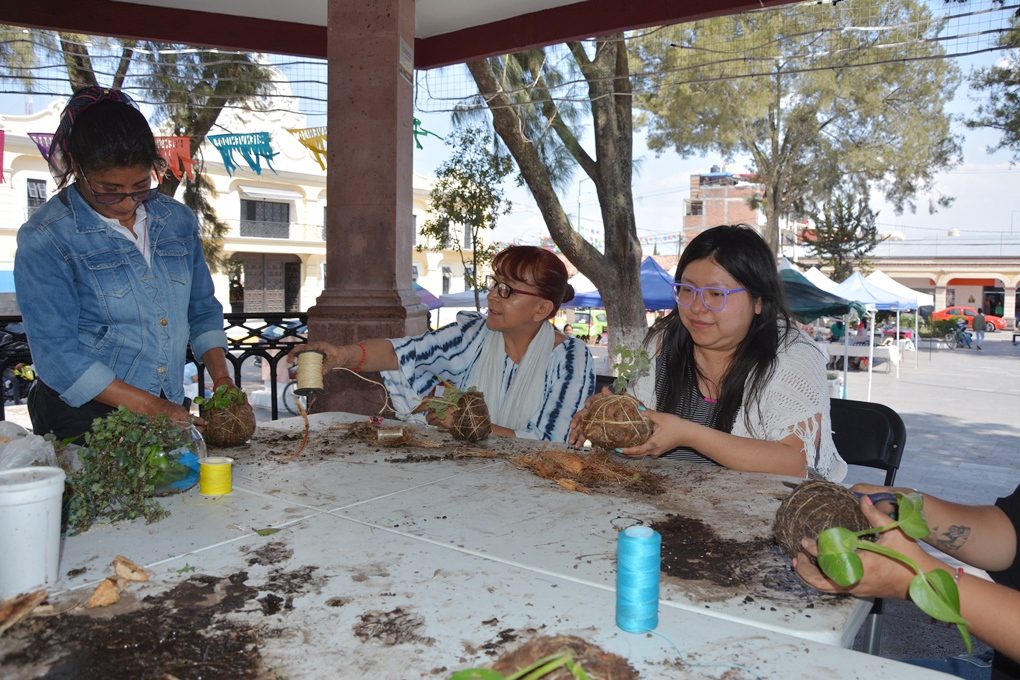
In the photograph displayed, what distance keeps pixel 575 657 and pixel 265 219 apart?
3151 centimetres

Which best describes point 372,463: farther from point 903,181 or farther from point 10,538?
point 903,181

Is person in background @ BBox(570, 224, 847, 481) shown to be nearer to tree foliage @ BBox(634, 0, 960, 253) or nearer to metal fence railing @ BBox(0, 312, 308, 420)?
metal fence railing @ BBox(0, 312, 308, 420)

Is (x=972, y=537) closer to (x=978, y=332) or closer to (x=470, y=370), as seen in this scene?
(x=470, y=370)

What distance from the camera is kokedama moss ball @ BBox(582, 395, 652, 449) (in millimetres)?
2318

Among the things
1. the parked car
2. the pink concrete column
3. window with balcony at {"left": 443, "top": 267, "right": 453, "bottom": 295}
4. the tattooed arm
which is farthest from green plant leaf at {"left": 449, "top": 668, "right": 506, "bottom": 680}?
window with balcony at {"left": 443, "top": 267, "right": 453, "bottom": 295}

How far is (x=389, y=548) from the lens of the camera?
1643mm

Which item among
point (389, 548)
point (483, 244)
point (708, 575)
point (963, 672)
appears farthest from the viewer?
point (483, 244)

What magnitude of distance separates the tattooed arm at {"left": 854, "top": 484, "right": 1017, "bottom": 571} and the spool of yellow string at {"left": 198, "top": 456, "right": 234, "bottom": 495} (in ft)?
6.13

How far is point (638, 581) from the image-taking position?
1216 mm

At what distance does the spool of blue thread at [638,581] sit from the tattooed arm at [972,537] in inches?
37.0

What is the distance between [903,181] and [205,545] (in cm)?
2626

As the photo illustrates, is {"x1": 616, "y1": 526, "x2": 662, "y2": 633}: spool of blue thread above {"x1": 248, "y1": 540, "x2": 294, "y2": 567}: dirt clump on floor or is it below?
above

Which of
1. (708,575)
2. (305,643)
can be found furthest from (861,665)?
(305,643)

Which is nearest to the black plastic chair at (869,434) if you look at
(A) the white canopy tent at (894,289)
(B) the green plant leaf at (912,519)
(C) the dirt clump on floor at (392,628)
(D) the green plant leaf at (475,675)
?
(B) the green plant leaf at (912,519)
